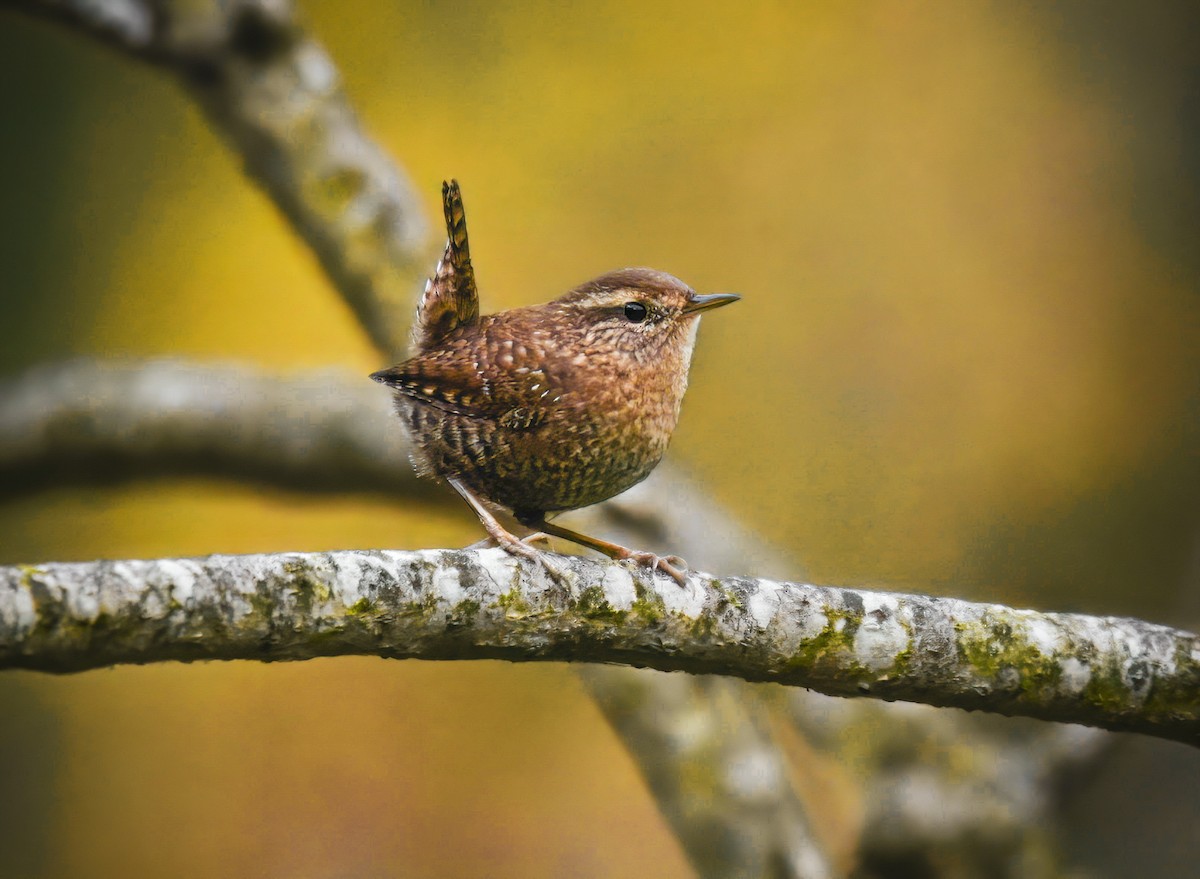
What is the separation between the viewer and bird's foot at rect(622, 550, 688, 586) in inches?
60.0

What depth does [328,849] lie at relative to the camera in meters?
3.29

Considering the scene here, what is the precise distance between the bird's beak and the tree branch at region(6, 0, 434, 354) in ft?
4.45

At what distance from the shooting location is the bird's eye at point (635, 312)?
188cm

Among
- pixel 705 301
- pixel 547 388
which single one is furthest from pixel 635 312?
pixel 547 388

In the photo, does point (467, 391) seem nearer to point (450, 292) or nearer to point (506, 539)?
point (450, 292)

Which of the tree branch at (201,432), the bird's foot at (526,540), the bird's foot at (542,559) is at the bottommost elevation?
the bird's foot at (542,559)

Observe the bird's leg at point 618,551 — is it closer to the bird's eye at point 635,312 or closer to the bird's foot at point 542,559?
the bird's foot at point 542,559

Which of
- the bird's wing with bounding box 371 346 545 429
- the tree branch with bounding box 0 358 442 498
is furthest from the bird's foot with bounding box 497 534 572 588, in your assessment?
the tree branch with bounding box 0 358 442 498

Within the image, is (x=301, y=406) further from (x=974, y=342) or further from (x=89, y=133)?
(x=974, y=342)

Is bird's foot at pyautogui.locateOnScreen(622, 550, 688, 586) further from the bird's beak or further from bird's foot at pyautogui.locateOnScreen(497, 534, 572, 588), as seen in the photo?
the bird's beak

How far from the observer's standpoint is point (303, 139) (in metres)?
2.99

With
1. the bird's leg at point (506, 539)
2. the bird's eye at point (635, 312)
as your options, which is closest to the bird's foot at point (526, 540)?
the bird's leg at point (506, 539)

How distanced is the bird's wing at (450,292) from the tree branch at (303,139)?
110 cm

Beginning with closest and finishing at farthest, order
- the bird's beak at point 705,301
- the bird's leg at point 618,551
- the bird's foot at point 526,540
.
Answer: the bird's leg at point 618,551
the bird's foot at point 526,540
the bird's beak at point 705,301
